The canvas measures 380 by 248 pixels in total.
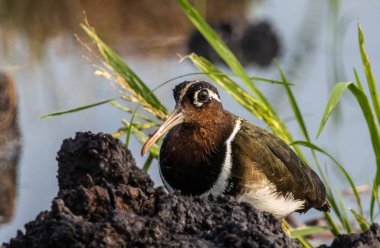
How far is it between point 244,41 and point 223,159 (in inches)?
213

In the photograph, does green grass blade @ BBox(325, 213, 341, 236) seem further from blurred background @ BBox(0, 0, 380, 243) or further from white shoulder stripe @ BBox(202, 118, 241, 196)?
blurred background @ BBox(0, 0, 380, 243)

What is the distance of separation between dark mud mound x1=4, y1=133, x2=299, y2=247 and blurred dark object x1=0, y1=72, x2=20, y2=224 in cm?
272

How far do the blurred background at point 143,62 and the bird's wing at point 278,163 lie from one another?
1.07 m

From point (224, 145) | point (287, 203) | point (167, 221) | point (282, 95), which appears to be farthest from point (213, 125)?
point (282, 95)

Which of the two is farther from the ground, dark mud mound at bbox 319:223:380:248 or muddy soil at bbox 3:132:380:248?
muddy soil at bbox 3:132:380:248

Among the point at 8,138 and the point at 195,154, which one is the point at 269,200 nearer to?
the point at 195,154

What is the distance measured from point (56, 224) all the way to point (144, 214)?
1.06ft

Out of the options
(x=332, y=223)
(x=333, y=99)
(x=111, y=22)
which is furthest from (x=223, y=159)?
(x=111, y=22)

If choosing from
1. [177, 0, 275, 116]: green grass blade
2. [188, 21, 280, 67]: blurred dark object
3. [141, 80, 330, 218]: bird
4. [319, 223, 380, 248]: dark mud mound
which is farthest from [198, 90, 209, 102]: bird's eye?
[188, 21, 280, 67]: blurred dark object

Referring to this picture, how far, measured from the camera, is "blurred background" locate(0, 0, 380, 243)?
22.2ft

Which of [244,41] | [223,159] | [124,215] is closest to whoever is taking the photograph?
[124,215]

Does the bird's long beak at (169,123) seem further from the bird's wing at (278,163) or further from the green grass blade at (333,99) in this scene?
the green grass blade at (333,99)

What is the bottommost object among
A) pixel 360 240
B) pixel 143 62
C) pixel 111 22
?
pixel 360 240

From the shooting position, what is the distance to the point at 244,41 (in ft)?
32.4
